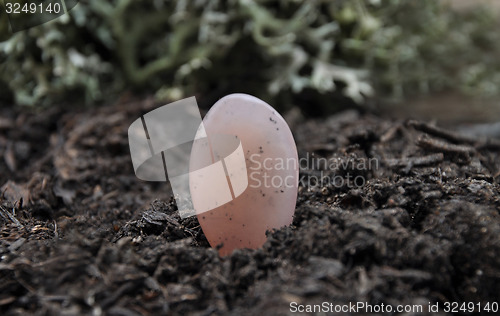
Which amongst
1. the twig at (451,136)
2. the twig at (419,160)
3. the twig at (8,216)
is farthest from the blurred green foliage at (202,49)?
the twig at (8,216)

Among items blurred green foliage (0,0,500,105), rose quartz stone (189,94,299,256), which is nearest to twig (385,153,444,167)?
rose quartz stone (189,94,299,256)

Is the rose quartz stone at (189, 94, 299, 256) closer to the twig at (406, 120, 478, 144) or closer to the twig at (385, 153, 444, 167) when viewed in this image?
the twig at (385, 153, 444, 167)

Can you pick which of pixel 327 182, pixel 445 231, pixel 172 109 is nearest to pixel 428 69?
pixel 172 109

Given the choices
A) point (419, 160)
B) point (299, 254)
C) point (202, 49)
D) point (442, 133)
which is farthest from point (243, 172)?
point (202, 49)

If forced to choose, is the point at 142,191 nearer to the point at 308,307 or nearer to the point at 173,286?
the point at 173,286

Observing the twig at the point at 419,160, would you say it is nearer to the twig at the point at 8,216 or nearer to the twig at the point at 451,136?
Answer: the twig at the point at 451,136
